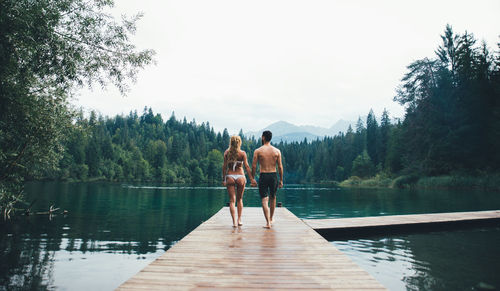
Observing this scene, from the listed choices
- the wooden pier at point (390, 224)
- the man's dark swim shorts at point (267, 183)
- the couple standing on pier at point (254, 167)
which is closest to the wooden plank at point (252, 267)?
the man's dark swim shorts at point (267, 183)

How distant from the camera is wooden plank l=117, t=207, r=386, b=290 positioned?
4.20 metres

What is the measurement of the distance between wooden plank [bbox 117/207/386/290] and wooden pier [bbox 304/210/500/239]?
4775mm

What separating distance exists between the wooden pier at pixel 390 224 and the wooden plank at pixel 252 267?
4.77 m

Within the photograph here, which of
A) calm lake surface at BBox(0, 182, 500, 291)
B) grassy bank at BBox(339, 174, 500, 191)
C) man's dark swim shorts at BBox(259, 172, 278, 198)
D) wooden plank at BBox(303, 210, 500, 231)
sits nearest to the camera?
calm lake surface at BBox(0, 182, 500, 291)

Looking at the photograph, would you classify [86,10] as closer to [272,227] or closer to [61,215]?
[272,227]

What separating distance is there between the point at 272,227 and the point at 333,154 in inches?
4436

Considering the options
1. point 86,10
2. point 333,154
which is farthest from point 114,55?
point 333,154

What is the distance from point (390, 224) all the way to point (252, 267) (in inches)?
391

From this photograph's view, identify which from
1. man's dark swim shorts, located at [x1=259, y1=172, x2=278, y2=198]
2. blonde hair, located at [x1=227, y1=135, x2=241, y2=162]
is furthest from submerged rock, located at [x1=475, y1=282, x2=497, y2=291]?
blonde hair, located at [x1=227, y1=135, x2=241, y2=162]

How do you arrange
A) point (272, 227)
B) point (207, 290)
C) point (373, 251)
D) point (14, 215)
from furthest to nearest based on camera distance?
point (14, 215)
point (373, 251)
point (272, 227)
point (207, 290)

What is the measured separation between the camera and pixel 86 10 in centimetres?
1194

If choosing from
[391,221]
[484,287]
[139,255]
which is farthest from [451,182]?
[139,255]

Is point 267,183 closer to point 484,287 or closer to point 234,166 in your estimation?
point 234,166

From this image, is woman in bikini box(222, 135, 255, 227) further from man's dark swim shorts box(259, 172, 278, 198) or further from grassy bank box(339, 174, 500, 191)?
grassy bank box(339, 174, 500, 191)
